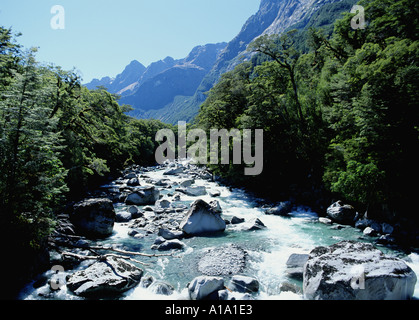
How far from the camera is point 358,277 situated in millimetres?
7145

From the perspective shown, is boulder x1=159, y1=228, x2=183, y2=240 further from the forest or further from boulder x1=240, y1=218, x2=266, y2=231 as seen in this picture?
the forest

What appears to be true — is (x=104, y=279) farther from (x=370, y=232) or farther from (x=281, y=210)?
(x=370, y=232)

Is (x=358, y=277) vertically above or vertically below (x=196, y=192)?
above

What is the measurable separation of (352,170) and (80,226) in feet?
55.5

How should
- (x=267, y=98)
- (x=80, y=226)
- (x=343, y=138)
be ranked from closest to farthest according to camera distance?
(x=80, y=226), (x=343, y=138), (x=267, y=98)

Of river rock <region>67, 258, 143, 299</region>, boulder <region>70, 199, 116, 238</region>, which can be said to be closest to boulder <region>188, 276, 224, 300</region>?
river rock <region>67, 258, 143, 299</region>

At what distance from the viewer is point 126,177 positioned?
37500 mm

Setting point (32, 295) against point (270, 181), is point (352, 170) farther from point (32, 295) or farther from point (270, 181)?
point (32, 295)

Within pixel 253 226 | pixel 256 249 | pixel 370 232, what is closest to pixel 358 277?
pixel 256 249

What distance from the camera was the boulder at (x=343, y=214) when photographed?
1583 centimetres

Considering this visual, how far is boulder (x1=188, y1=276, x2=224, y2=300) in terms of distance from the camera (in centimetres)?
786

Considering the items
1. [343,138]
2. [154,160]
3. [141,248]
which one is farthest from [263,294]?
[154,160]

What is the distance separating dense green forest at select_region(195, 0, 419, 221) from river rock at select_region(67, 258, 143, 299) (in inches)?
510

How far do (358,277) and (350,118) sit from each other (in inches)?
440
